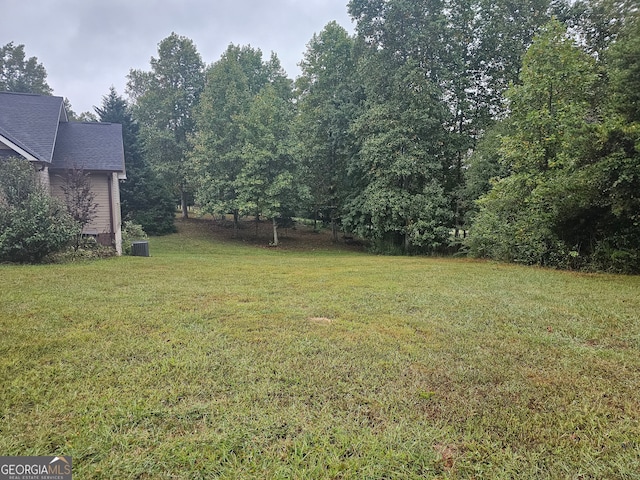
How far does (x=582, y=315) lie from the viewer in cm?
452

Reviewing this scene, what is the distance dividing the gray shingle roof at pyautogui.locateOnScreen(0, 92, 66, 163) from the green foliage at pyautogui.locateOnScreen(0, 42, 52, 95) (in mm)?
19065

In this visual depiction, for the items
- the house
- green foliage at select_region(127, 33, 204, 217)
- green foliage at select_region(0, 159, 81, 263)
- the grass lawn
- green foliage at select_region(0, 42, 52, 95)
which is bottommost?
the grass lawn

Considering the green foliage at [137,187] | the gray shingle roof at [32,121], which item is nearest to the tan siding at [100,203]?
the gray shingle roof at [32,121]

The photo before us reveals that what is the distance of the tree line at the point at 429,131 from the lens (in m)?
8.20

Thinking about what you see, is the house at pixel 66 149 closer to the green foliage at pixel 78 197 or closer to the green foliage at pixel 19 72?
the green foliage at pixel 78 197

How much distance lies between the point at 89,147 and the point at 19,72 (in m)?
23.8

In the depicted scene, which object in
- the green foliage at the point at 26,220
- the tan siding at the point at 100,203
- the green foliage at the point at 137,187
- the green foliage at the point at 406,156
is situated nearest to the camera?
the green foliage at the point at 26,220

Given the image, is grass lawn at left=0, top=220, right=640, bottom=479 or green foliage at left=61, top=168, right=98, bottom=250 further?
green foliage at left=61, top=168, right=98, bottom=250

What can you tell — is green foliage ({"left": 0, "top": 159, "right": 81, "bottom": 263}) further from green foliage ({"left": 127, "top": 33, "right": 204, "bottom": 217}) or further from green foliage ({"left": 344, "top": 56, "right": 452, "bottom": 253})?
green foliage ({"left": 127, "top": 33, "right": 204, "bottom": 217})

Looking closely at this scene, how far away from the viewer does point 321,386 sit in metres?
2.62

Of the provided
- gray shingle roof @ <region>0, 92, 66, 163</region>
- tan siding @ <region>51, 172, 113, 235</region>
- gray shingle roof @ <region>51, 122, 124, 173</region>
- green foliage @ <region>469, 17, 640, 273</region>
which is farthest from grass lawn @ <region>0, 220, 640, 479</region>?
gray shingle roof @ <region>51, 122, 124, 173</region>

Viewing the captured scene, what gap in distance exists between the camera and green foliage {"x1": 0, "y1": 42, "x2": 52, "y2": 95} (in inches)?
1045

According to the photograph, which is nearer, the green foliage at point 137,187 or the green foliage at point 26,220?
the green foliage at point 26,220

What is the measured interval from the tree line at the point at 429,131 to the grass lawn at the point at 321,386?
13.9ft
